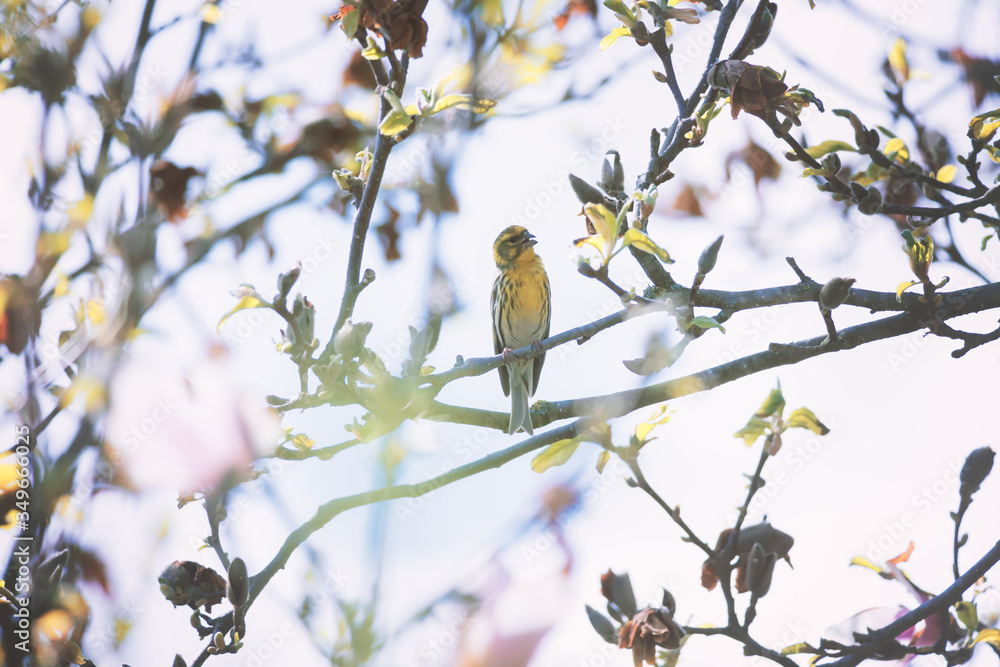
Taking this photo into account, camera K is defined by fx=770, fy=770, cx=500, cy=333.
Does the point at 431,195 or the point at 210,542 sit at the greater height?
the point at 431,195

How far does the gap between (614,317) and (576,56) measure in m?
1.99

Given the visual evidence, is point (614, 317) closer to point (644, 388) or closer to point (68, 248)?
point (644, 388)

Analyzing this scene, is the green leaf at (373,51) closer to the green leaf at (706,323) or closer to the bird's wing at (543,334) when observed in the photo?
the green leaf at (706,323)

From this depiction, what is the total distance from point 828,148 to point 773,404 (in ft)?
3.19

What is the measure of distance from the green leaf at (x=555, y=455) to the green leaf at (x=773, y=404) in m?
0.52

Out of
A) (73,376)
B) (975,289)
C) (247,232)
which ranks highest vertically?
(247,232)

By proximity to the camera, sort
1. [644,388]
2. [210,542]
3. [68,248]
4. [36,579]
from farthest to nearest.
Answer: [68,248] → [644,388] → [210,542] → [36,579]

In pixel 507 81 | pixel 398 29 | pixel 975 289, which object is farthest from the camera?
pixel 507 81

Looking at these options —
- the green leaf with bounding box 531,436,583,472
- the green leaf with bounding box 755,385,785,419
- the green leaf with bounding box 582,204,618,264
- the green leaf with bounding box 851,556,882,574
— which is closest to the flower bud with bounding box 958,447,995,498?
the green leaf with bounding box 851,556,882,574

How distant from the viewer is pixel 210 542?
87.0 inches

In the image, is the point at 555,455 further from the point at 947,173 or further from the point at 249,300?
the point at 947,173

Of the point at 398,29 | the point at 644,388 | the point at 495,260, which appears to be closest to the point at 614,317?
the point at 644,388

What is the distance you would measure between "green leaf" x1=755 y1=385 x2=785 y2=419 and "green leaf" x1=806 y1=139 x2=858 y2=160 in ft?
2.87

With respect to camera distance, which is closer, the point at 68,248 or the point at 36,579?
the point at 36,579
